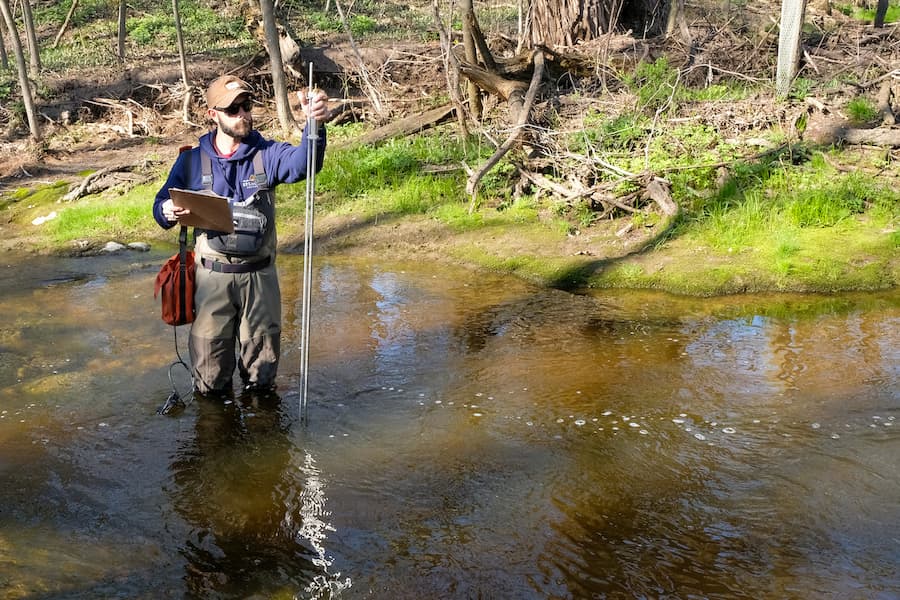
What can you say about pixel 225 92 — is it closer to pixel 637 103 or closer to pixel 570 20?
pixel 637 103

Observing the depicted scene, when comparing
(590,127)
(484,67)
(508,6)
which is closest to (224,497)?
(590,127)

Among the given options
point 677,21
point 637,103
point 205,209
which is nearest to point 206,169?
point 205,209

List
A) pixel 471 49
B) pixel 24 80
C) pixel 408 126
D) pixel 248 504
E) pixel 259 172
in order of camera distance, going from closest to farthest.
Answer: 1. pixel 248 504
2. pixel 259 172
3. pixel 471 49
4. pixel 408 126
5. pixel 24 80

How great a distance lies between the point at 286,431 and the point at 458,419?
114cm

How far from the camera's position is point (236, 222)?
550cm

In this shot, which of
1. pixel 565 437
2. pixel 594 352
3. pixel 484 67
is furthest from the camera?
pixel 484 67

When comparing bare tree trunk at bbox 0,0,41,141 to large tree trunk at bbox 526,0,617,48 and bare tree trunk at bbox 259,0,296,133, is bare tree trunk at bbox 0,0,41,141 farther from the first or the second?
large tree trunk at bbox 526,0,617,48

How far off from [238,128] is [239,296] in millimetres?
1075

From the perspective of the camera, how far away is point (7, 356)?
728 cm

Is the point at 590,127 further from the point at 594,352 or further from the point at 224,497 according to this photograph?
the point at 224,497

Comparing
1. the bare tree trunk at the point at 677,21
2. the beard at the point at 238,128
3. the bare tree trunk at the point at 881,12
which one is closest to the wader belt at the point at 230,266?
the beard at the point at 238,128

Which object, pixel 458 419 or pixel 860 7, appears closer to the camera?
pixel 458 419

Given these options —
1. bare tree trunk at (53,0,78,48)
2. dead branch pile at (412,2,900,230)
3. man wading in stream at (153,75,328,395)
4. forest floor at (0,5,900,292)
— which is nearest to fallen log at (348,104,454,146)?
dead branch pile at (412,2,900,230)

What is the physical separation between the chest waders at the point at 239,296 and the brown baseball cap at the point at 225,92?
37cm
